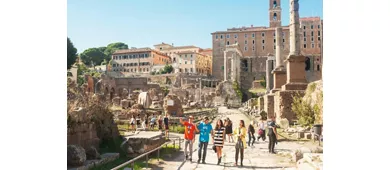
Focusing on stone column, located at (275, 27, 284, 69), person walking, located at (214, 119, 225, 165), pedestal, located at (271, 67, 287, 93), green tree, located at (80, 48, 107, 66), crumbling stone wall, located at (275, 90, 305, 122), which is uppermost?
green tree, located at (80, 48, 107, 66)

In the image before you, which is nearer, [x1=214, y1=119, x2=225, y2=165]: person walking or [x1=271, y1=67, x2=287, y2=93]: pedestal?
[x1=214, y1=119, x2=225, y2=165]: person walking

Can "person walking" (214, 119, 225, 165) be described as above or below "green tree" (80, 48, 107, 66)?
below

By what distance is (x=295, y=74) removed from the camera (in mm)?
10875

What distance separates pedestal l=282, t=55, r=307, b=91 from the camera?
10.7 metres

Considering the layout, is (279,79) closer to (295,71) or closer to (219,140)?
(295,71)

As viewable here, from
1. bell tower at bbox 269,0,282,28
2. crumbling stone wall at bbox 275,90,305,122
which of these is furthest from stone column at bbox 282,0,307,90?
bell tower at bbox 269,0,282,28

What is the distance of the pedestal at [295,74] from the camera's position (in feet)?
35.0

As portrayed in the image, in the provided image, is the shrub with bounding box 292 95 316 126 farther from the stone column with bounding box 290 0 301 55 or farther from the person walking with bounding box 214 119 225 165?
the person walking with bounding box 214 119 225 165

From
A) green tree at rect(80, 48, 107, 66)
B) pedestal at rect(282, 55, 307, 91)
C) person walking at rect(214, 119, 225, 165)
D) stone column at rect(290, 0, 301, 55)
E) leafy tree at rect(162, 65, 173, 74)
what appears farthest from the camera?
leafy tree at rect(162, 65, 173, 74)

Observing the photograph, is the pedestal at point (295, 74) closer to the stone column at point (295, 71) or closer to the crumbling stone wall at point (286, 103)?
the stone column at point (295, 71)

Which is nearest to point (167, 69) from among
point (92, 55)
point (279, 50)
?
point (92, 55)
